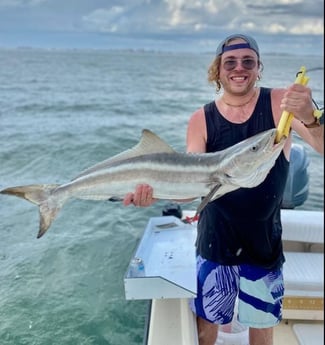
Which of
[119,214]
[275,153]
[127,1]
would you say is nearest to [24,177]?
[119,214]

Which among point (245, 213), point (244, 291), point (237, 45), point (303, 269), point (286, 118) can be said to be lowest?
point (303, 269)

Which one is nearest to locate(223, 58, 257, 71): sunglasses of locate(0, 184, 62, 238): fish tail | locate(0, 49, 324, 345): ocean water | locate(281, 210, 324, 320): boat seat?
locate(0, 49, 324, 345): ocean water

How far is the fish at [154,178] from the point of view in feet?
6.04

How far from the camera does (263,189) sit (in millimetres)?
2098

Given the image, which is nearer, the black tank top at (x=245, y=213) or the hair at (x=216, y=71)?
the black tank top at (x=245, y=213)

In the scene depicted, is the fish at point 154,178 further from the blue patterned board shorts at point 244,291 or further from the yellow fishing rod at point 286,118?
the blue patterned board shorts at point 244,291

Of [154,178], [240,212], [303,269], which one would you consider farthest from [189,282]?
[303,269]

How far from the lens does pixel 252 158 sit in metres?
1.73

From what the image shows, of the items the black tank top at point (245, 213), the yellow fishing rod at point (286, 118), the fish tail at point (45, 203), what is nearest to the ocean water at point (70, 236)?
the yellow fishing rod at point (286, 118)

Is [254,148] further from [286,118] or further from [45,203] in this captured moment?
[45,203]

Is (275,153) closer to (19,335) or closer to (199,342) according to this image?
(199,342)

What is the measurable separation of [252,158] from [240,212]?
49 cm

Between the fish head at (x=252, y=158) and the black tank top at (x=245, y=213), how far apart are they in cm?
27

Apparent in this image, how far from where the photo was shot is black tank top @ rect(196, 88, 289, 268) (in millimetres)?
2041
